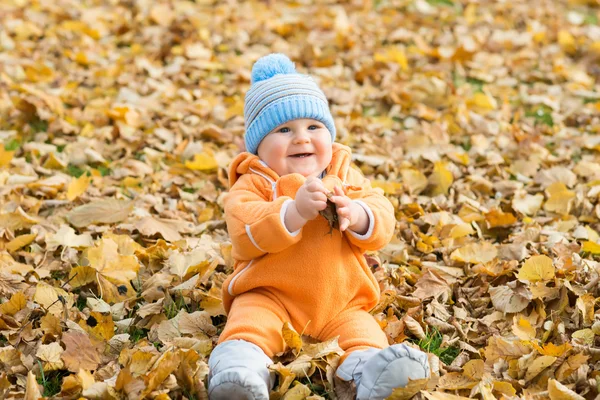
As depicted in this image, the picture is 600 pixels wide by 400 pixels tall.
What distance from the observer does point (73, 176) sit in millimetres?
4000

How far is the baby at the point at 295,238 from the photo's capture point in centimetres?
229

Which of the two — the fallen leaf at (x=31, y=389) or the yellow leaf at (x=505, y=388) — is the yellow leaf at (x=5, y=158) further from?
the yellow leaf at (x=505, y=388)

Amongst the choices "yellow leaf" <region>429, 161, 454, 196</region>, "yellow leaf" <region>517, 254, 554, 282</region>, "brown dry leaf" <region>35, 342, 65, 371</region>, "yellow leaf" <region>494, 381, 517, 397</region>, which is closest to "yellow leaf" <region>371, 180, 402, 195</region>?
"yellow leaf" <region>429, 161, 454, 196</region>

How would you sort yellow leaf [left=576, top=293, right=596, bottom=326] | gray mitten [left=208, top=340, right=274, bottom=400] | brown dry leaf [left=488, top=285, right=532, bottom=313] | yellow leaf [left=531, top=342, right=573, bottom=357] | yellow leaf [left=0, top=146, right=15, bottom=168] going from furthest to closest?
1. yellow leaf [left=0, top=146, right=15, bottom=168]
2. brown dry leaf [left=488, top=285, right=532, bottom=313]
3. yellow leaf [left=576, top=293, right=596, bottom=326]
4. yellow leaf [left=531, top=342, right=573, bottom=357]
5. gray mitten [left=208, top=340, right=274, bottom=400]

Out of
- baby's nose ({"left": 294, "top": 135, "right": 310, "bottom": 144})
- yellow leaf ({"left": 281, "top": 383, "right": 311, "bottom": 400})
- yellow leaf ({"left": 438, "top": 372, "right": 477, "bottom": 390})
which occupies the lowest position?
yellow leaf ({"left": 438, "top": 372, "right": 477, "bottom": 390})

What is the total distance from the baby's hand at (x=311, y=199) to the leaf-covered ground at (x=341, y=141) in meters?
0.40

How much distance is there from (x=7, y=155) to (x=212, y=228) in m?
1.25

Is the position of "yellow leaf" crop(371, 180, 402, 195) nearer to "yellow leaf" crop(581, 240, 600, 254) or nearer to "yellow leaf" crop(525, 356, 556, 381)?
"yellow leaf" crop(581, 240, 600, 254)

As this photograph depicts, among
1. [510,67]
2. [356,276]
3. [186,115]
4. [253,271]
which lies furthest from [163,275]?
[510,67]

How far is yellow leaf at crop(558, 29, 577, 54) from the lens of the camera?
5.82 m

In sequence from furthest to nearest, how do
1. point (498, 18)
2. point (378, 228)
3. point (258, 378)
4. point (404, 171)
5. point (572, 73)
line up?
point (498, 18), point (572, 73), point (404, 171), point (378, 228), point (258, 378)

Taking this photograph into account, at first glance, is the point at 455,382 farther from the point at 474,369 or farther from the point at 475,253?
the point at 475,253

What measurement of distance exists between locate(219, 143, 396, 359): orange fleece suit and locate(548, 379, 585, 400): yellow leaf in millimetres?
509

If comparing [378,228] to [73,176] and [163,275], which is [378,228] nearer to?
[163,275]
